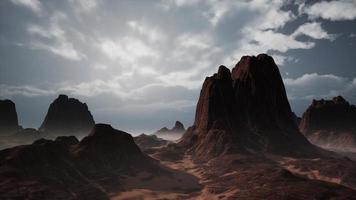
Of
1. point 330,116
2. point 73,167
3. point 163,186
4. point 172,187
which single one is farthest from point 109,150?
point 330,116

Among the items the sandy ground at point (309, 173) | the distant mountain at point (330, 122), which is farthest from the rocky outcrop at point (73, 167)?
the distant mountain at point (330, 122)

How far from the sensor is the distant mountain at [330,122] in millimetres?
169750

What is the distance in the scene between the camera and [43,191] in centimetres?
5838

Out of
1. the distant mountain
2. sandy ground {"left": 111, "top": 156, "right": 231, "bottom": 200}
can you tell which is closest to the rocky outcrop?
sandy ground {"left": 111, "top": 156, "right": 231, "bottom": 200}

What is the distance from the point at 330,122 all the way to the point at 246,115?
83562 mm

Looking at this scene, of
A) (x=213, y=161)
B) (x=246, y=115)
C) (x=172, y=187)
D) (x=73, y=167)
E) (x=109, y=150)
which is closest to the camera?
(x=172, y=187)

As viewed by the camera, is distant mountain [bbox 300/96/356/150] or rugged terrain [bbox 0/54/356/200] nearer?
rugged terrain [bbox 0/54/356/200]

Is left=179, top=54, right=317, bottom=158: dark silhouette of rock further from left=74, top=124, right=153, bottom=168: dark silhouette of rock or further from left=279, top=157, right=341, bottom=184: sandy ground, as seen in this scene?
left=74, top=124, right=153, bottom=168: dark silhouette of rock

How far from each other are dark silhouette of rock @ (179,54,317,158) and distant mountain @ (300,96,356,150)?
57421mm

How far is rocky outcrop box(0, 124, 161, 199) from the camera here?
59812 millimetres

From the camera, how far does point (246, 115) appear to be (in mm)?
122375

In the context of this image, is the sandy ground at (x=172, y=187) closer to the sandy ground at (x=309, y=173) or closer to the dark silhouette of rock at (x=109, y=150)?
the dark silhouette of rock at (x=109, y=150)

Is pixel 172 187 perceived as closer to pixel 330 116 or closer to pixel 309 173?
pixel 309 173

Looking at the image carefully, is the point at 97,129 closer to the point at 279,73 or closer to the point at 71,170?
the point at 71,170
